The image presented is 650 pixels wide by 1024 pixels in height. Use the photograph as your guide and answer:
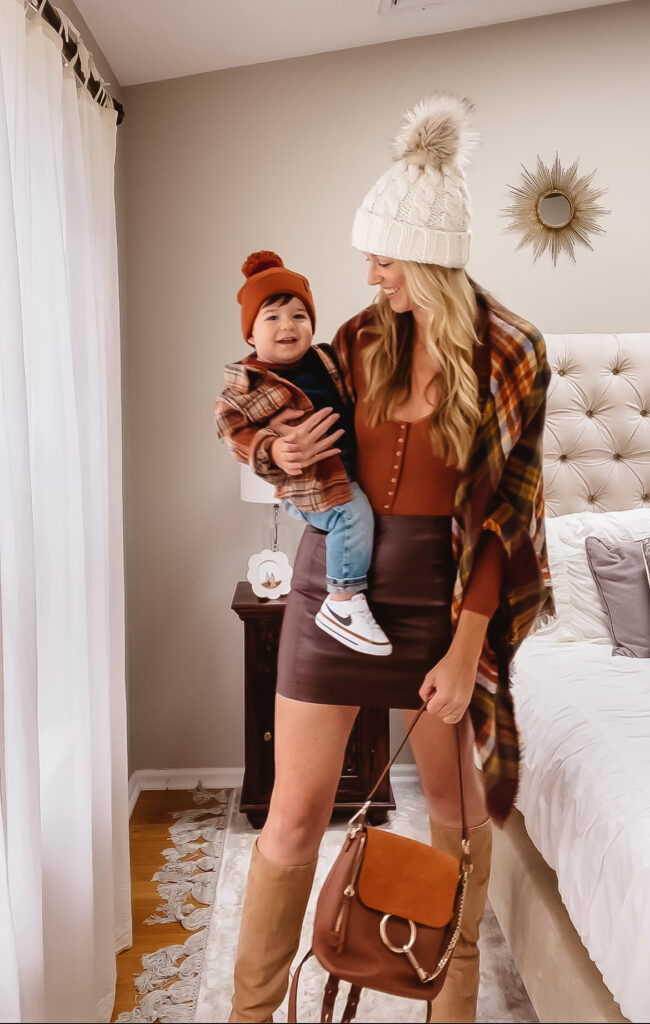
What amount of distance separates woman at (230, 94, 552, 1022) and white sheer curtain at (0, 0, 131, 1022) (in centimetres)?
39

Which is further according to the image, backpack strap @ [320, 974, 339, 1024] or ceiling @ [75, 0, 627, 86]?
ceiling @ [75, 0, 627, 86]

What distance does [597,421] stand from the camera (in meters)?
2.64

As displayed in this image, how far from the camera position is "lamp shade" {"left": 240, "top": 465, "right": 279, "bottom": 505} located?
245 cm

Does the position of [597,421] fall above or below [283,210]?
below

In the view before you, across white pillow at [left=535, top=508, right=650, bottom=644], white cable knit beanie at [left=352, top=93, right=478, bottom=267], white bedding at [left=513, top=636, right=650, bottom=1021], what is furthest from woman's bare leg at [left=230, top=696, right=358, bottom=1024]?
white pillow at [left=535, top=508, right=650, bottom=644]

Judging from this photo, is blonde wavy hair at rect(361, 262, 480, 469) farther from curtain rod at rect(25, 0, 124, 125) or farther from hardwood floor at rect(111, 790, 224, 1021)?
hardwood floor at rect(111, 790, 224, 1021)

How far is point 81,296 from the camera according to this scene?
1.82 metres

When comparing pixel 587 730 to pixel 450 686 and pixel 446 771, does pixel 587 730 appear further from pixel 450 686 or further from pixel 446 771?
pixel 450 686

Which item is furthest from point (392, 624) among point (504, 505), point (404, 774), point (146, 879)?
point (404, 774)

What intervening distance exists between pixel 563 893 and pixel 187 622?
63.6 inches

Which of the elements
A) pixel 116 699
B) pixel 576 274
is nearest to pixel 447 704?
pixel 116 699

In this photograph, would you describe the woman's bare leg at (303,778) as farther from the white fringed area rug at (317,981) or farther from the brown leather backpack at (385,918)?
the white fringed area rug at (317,981)

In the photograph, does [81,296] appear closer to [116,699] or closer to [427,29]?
[116,699]

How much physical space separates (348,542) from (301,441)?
19 centimetres
